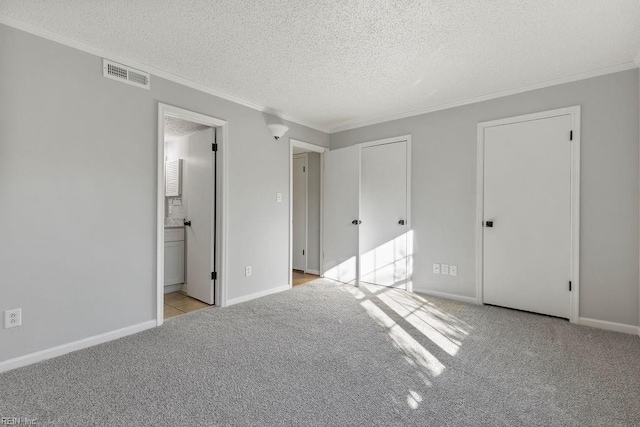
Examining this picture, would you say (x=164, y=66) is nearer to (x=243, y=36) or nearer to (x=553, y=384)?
(x=243, y=36)

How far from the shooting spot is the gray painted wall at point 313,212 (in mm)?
5148

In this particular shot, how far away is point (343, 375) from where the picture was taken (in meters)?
2.03

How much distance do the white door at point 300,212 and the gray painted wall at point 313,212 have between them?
0.09m

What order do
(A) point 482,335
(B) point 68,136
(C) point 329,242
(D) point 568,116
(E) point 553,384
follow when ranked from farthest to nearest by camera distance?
1. (C) point 329,242
2. (D) point 568,116
3. (A) point 482,335
4. (B) point 68,136
5. (E) point 553,384

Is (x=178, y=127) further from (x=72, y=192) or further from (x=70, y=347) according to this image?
(x=70, y=347)

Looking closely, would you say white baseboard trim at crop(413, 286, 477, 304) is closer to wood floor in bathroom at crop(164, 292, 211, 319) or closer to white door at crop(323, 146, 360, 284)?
white door at crop(323, 146, 360, 284)

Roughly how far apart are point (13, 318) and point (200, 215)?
6.08 ft

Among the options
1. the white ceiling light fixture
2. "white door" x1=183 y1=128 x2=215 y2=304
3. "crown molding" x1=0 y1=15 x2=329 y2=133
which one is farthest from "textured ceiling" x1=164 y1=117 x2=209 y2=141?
the white ceiling light fixture

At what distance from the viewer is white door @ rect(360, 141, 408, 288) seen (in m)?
4.12

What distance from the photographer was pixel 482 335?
2.66 meters

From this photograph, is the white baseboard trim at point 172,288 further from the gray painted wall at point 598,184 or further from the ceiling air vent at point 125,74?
the gray painted wall at point 598,184

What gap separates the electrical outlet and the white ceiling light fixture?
2.86 m

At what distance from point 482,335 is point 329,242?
2.50 meters

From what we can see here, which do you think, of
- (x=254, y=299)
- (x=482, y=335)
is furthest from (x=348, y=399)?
(x=254, y=299)
